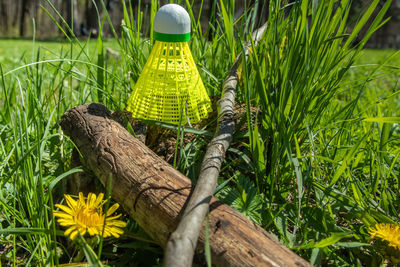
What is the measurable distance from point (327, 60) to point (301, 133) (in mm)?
305

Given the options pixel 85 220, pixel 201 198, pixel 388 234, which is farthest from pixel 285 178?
pixel 85 220

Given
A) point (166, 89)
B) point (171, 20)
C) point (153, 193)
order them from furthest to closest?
point (166, 89)
point (171, 20)
point (153, 193)

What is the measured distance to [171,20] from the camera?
131 cm

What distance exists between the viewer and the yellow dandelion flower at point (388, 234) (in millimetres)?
1053

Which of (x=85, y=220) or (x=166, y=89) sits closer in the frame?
(x=85, y=220)

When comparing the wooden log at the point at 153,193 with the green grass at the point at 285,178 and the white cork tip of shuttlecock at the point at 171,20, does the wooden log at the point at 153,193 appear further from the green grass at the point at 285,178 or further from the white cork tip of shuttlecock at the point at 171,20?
the white cork tip of shuttlecock at the point at 171,20

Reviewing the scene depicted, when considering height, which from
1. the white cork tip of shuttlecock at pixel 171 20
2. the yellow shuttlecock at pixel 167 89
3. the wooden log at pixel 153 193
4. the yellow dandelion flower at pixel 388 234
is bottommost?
the yellow dandelion flower at pixel 388 234

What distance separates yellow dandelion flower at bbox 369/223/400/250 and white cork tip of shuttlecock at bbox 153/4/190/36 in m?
0.97

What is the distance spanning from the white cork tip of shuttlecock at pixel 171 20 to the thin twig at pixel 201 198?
0.34m

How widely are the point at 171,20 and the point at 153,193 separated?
665 millimetres

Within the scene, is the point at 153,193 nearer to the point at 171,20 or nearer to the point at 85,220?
the point at 85,220

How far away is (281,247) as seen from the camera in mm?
896

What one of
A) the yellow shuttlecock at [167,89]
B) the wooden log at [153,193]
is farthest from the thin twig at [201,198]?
the yellow shuttlecock at [167,89]

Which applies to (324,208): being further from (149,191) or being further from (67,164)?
(67,164)
